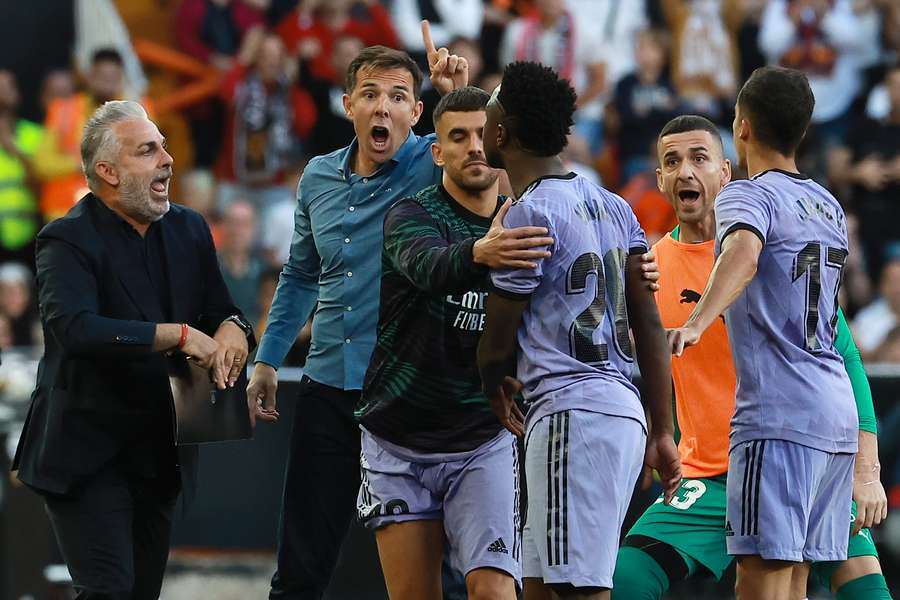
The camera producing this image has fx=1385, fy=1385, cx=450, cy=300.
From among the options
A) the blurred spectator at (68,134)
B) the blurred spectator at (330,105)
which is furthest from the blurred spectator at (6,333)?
the blurred spectator at (330,105)

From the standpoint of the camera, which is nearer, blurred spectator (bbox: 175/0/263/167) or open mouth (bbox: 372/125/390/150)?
open mouth (bbox: 372/125/390/150)

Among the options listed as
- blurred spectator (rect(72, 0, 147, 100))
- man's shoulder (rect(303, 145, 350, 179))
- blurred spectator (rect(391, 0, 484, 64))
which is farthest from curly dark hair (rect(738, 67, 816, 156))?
blurred spectator (rect(72, 0, 147, 100))

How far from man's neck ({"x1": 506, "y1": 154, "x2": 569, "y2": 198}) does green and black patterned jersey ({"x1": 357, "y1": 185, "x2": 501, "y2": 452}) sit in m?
0.52

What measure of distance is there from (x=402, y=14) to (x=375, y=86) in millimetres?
6485

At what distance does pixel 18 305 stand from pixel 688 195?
261 inches

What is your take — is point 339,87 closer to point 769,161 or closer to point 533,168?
point 769,161

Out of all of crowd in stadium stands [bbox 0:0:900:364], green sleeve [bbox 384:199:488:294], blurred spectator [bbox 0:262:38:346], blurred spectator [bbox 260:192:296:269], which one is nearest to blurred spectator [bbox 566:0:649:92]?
crowd in stadium stands [bbox 0:0:900:364]

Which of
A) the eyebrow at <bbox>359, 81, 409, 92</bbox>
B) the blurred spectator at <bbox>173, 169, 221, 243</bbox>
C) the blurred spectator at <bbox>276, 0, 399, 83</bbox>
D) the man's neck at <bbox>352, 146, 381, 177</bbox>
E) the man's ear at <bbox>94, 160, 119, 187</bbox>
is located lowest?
the man's ear at <bbox>94, 160, 119, 187</bbox>

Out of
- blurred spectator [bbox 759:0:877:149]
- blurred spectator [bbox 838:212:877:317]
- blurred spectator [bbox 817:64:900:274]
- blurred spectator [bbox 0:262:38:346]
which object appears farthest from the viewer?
blurred spectator [bbox 759:0:877:149]

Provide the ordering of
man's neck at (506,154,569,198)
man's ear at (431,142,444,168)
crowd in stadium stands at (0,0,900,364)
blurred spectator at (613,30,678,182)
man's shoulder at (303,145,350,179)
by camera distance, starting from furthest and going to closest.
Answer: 1. blurred spectator at (613,30,678,182)
2. crowd in stadium stands at (0,0,900,364)
3. man's shoulder at (303,145,350,179)
4. man's ear at (431,142,444,168)
5. man's neck at (506,154,569,198)

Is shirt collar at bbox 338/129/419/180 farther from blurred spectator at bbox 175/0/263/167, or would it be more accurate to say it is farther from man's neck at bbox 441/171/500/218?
blurred spectator at bbox 175/0/263/167

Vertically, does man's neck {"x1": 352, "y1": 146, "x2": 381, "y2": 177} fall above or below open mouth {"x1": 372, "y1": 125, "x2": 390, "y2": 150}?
below

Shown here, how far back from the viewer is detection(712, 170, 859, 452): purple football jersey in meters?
4.52

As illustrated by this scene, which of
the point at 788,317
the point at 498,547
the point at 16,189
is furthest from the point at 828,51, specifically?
the point at 498,547
